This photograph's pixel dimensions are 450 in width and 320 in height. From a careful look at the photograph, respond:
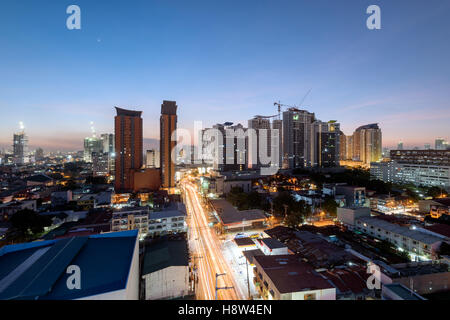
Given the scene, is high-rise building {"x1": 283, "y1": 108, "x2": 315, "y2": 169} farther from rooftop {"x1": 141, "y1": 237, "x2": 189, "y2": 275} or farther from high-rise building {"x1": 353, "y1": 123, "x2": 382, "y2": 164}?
rooftop {"x1": 141, "y1": 237, "x2": 189, "y2": 275}

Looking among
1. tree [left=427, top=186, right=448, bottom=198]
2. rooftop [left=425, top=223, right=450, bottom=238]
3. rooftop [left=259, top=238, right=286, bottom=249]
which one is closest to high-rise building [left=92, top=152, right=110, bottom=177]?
rooftop [left=259, top=238, right=286, bottom=249]

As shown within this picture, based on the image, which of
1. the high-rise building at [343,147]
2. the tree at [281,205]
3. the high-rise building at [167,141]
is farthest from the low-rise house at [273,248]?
the high-rise building at [343,147]

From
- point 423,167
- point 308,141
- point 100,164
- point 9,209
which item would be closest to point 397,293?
point 9,209

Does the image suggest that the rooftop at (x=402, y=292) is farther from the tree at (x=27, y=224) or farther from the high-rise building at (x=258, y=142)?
the high-rise building at (x=258, y=142)
